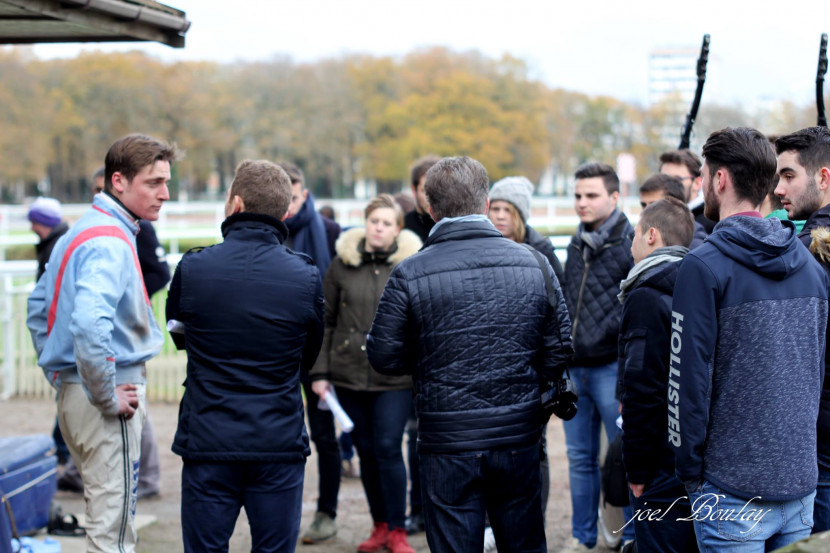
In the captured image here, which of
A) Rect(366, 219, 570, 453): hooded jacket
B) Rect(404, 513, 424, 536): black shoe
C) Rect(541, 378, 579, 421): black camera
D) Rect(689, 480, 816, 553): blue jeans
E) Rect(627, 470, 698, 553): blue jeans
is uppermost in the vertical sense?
Rect(366, 219, 570, 453): hooded jacket

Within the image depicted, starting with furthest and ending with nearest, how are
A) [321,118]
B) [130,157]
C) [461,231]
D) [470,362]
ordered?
[321,118]
[130,157]
[461,231]
[470,362]

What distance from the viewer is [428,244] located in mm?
3492

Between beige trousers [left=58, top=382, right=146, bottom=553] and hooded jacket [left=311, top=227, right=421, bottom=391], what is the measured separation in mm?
1436

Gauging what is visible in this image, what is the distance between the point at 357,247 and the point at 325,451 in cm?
130

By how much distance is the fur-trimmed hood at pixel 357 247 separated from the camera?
5.13 metres

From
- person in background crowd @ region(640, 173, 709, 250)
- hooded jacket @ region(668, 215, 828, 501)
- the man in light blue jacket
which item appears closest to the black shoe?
the man in light blue jacket

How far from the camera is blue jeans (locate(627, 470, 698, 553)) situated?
3.29 metres

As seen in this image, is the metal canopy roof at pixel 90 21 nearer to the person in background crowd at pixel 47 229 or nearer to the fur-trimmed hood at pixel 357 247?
the fur-trimmed hood at pixel 357 247

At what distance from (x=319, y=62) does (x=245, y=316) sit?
3640 inches

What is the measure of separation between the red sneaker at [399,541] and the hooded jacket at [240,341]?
5.67 feet

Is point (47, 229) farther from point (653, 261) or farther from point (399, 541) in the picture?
point (653, 261)

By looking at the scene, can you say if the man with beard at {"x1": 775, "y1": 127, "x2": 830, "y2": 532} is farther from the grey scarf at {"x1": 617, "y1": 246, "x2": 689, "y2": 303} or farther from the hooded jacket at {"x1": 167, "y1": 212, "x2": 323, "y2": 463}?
the hooded jacket at {"x1": 167, "y1": 212, "x2": 323, "y2": 463}

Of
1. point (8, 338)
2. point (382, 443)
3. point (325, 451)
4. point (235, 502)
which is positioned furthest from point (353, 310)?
point (8, 338)

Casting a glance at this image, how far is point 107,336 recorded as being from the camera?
3.56 m
